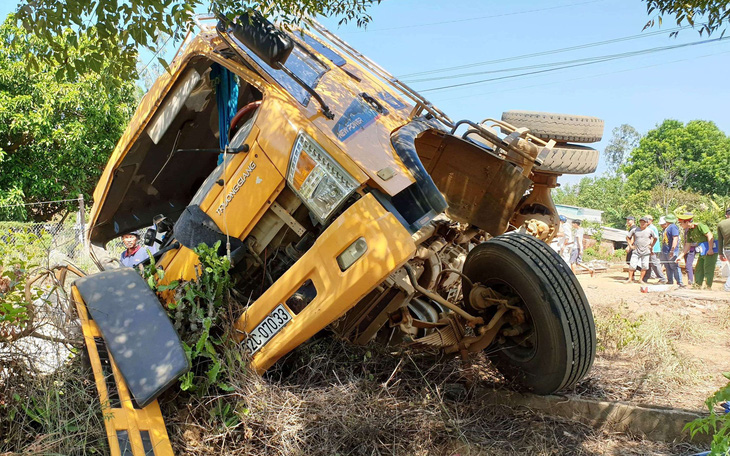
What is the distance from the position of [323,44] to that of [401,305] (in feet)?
7.66

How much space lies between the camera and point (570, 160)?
17.6 ft

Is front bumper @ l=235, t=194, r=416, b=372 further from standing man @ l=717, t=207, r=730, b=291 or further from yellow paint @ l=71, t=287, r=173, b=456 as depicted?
standing man @ l=717, t=207, r=730, b=291

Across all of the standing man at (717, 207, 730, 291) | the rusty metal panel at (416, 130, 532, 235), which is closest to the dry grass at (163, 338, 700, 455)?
the rusty metal panel at (416, 130, 532, 235)

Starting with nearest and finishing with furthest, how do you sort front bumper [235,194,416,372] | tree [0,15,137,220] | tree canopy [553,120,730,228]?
front bumper [235,194,416,372], tree [0,15,137,220], tree canopy [553,120,730,228]

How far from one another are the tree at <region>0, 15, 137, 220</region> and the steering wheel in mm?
8932

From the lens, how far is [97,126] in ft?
44.3

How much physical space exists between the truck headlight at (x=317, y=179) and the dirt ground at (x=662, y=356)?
7.07ft

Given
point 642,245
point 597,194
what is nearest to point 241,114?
point 642,245

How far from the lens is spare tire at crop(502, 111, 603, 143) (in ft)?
18.3

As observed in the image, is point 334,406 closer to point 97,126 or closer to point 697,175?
point 97,126

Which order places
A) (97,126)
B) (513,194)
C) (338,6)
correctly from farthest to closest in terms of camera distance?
(97,126)
(338,6)
(513,194)

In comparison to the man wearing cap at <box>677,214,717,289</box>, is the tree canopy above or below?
above

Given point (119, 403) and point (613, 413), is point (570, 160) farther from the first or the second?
point (119, 403)

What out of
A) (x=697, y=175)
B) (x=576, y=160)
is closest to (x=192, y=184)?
(x=576, y=160)
